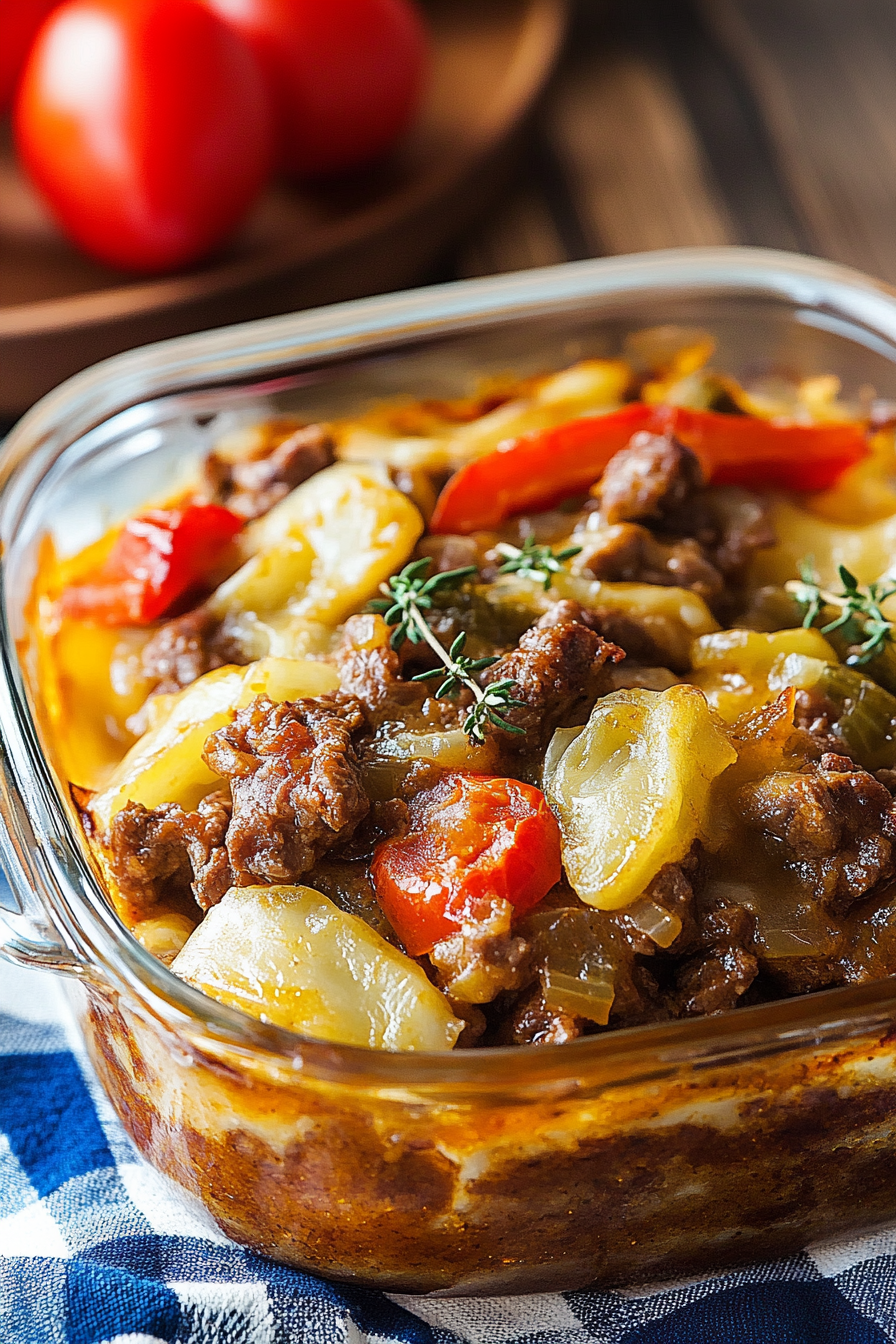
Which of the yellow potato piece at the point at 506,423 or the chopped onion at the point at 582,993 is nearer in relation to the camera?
the chopped onion at the point at 582,993

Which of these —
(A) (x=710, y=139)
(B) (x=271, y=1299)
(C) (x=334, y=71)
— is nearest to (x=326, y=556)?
(B) (x=271, y=1299)

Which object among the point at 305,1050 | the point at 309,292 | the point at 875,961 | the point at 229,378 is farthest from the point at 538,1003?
the point at 309,292

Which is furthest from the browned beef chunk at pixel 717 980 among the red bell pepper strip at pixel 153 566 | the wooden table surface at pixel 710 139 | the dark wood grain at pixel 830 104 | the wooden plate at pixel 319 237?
the dark wood grain at pixel 830 104

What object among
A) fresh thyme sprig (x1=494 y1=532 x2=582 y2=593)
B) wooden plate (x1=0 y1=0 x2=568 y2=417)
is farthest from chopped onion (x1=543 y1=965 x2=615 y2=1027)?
wooden plate (x1=0 y1=0 x2=568 y2=417)

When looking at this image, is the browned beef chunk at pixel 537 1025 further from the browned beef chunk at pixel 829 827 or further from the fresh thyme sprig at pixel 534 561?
the fresh thyme sprig at pixel 534 561

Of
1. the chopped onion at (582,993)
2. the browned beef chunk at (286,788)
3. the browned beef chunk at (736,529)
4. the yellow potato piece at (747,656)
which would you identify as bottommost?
the browned beef chunk at (736,529)

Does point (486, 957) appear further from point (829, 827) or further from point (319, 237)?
point (319, 237)
